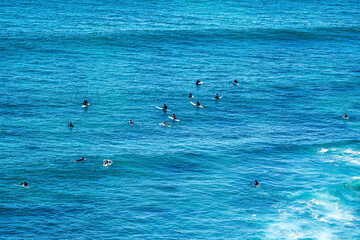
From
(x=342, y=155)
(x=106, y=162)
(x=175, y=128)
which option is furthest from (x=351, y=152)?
(x=106, y=162)

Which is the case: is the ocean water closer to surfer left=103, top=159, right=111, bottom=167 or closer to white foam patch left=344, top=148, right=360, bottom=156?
white foam patch left=344, top=148, right=360, bottom=156

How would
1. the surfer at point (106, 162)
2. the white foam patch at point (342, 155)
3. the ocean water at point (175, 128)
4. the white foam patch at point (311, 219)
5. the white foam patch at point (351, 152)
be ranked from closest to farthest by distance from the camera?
the white foam patch at point (311, 219) → the ocean water at point (175, 128) → the surfer at point (106, 162) → the white foam patch at point (342, 155) → the white foam patch at point (351, 152)

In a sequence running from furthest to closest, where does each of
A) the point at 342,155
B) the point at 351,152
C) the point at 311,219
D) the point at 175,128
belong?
the point at 175,128
the point at 351,152
the point at 342,155
the point at 311,219

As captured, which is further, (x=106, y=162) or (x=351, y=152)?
(x=351, y=152)

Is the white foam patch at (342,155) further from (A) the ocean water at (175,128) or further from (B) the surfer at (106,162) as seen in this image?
(B) the surfer at (106,162)

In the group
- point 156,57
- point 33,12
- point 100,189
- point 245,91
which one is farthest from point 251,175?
A: point 33,12

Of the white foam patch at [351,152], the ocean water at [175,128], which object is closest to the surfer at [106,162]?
→ the ocean water at [175,128]

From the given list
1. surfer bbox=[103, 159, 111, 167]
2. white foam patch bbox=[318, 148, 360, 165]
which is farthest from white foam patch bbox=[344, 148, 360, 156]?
surfer bbox=[103, 159, 111, 167]

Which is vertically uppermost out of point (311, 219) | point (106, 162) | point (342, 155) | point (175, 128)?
point (175, 128)

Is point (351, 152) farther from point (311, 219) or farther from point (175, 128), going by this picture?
point (175, 128)
